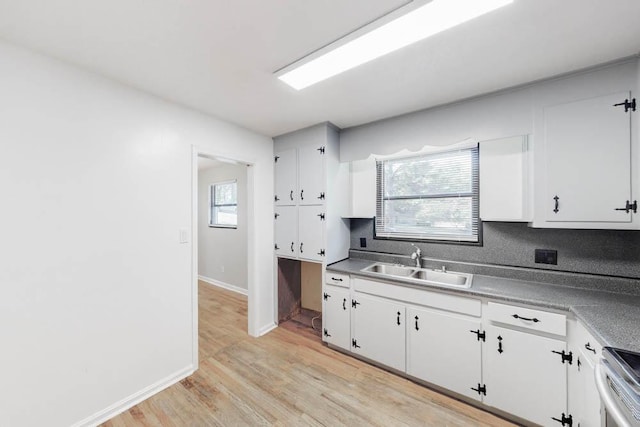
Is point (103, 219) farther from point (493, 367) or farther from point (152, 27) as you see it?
point (493, 367)

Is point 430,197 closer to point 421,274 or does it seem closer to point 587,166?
point 421,274

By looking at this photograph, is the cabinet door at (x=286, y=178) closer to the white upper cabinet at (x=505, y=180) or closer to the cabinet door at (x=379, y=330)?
the cabinet door at (x=379, y=330)

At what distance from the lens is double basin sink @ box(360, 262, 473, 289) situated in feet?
7.59

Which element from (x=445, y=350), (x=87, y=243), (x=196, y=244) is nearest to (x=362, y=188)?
(x=445, y=350)

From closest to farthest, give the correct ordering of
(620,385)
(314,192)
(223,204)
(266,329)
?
1. (620,385)
2. (314,192)
3. (266,329)
4. (223,204)

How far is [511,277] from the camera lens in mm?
2184

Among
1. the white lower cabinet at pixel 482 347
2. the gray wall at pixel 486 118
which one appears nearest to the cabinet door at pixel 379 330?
the white lower cabinet at pixel 482 347

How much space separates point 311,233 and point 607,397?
7.75 feet

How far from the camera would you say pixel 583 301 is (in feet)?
5.38

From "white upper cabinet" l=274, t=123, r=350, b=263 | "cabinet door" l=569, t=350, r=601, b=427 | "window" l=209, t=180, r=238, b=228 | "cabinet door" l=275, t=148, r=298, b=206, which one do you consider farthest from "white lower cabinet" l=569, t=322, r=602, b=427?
"window" l=209, t=180, r=238, b=228

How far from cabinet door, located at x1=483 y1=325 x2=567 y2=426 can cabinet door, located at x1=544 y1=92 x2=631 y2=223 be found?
928 millimetres

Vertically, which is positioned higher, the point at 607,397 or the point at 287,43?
the point at 287,43

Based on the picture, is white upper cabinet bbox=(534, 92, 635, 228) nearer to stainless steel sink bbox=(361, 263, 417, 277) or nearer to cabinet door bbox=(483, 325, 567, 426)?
cabinet door bbox=(483, 325, 567, 426)

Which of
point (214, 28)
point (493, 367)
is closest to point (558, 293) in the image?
point (493, 367)
